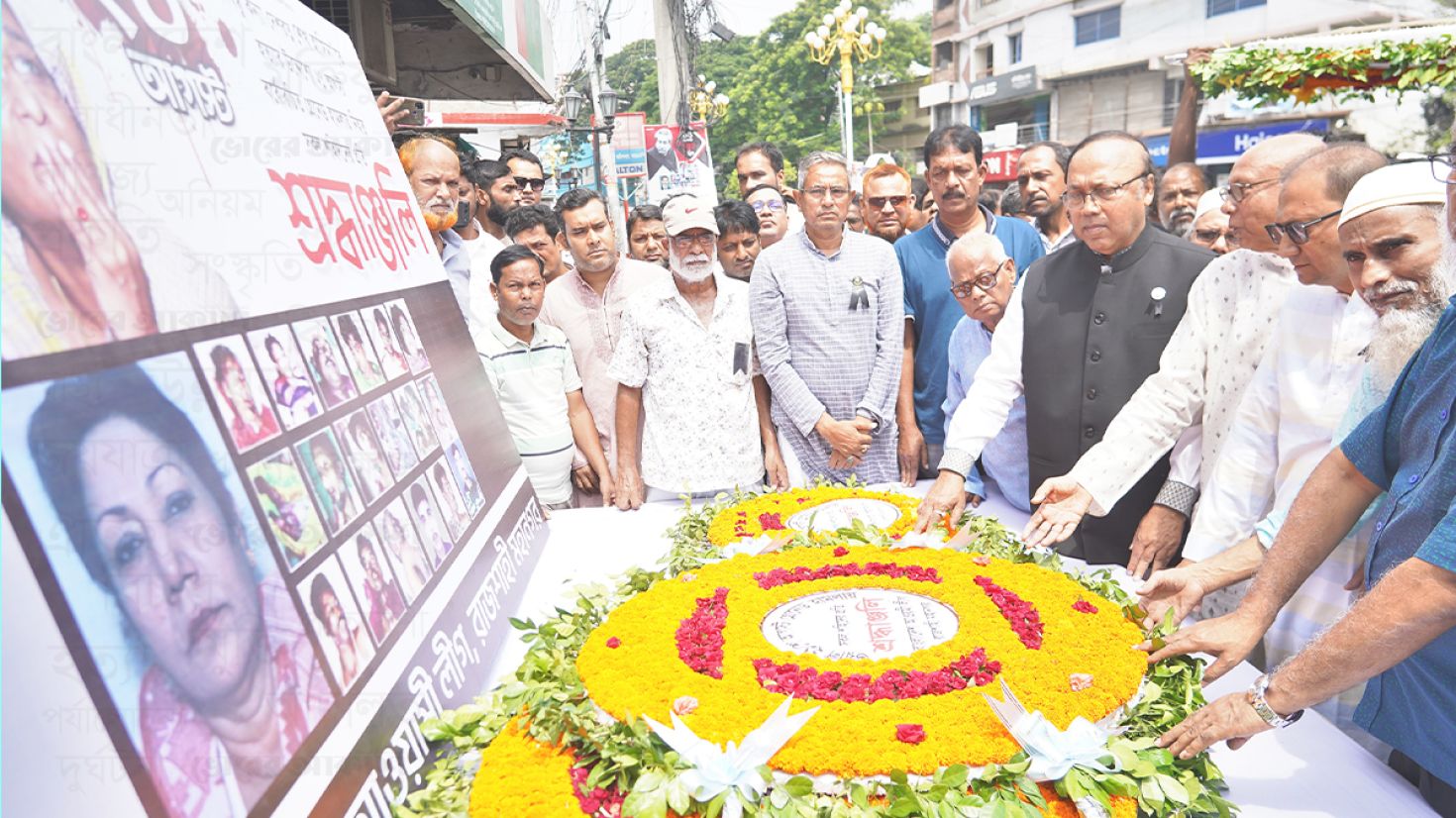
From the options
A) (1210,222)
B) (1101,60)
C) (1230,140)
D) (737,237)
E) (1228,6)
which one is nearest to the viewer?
(737,237)

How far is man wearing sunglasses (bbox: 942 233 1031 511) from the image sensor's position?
10.2 feet

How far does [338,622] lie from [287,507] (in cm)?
19

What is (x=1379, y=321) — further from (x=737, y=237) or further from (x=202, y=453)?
(x=737, y=237)

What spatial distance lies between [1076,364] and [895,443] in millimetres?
955

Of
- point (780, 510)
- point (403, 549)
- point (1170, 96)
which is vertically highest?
point (1170, 96)

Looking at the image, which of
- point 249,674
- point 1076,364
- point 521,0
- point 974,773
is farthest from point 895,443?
point 521,0

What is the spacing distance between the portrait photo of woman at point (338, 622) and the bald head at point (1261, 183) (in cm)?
254

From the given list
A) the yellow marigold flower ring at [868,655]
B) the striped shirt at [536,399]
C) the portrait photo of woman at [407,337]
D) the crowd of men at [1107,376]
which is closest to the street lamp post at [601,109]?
the crowd of men at [1107,376]

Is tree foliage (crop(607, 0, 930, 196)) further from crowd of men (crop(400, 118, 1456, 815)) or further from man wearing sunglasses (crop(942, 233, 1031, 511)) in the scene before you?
man wearing sunglasses (crop(942, 233, 1031, 511))

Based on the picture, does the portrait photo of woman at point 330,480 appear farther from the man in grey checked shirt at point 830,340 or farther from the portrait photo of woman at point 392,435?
the man in grey checked shirt at point 830,340

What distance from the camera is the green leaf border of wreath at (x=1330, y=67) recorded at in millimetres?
5496

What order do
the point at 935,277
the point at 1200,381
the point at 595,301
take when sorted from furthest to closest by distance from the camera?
the point at 595,301 → the point at 935,277 → the point at 1200,381

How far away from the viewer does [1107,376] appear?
284cm

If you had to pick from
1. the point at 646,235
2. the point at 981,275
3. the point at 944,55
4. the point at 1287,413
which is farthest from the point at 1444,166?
the point at 944,55
